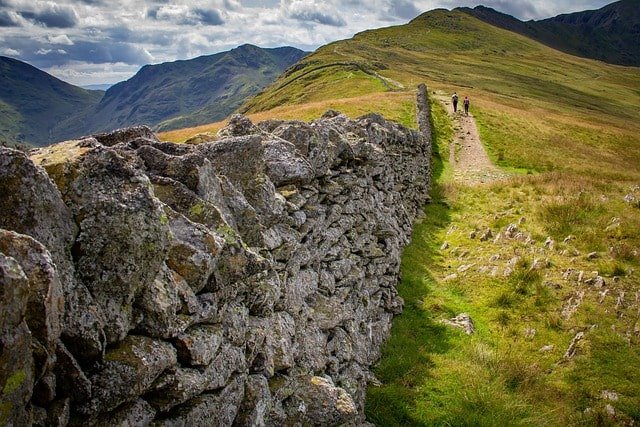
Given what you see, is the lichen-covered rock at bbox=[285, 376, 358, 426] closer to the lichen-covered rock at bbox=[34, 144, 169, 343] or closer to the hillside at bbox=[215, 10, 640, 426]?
the hillside at bbox=[215, 10, 640, 426]

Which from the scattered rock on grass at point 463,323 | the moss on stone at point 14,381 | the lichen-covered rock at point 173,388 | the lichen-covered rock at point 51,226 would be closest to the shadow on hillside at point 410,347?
the scattered rock on grass at point 463,323

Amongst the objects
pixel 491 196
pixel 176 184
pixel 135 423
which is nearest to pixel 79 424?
pixel 135 423

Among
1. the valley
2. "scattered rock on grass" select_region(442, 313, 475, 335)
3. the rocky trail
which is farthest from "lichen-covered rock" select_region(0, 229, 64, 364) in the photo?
the rocky trail

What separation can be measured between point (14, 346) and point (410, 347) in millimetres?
10860

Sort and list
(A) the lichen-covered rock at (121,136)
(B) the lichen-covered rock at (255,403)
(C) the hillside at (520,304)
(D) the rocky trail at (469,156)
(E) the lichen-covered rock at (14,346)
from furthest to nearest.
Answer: (D) the rocky trail at (469,156)
(C) the hillside at (520,304)
(A) the lichen-covered rock at (121,136)
(B) the lichen-covered rock at (255,403)
(E) the lichen-covered rock at (14,346)

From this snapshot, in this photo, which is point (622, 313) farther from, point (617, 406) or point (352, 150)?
point (352, 150)

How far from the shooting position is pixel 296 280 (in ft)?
29.4

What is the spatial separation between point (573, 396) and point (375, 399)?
5.10 m

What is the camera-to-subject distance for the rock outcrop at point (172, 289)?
12.3 ft

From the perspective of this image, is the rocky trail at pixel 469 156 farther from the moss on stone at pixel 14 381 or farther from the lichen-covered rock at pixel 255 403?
the moss on stone at pixel 14 381

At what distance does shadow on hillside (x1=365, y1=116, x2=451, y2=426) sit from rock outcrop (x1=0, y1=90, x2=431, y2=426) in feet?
2.26

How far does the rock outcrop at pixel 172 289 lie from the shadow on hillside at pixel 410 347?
27.2 inches

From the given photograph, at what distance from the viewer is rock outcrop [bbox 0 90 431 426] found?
12.3ft

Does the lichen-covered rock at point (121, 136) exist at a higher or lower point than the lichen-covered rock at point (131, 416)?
higher
